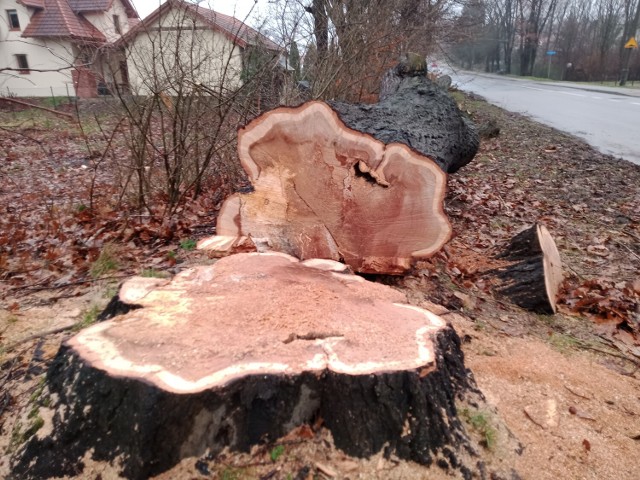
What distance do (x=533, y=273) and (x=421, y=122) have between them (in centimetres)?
173

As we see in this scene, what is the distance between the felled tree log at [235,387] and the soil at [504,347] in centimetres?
7

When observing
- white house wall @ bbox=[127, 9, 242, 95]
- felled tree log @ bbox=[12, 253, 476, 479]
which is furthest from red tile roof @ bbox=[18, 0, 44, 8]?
felled tree log @ bbox=[12, 253, 476, 479]

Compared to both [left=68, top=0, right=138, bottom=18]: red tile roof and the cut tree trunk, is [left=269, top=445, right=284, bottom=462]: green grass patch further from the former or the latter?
[left=68, top=0, right=138, bottom=18]: red tile roof

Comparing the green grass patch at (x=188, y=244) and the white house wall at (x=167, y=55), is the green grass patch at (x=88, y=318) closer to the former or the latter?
the green grass patch at (x=188, y=244)

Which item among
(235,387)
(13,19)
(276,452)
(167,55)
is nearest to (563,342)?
(276,452)

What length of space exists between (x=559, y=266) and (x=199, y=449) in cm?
304

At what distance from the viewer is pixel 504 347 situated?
2.50 metres

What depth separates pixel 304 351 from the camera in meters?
1.59

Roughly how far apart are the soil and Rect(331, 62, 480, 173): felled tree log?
791 mm

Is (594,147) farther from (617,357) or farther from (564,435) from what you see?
(564,435)

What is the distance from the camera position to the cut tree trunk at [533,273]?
9.82 ft

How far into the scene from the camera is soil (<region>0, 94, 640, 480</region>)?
1.54m

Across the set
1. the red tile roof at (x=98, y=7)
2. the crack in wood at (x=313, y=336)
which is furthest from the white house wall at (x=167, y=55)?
the crack in wood at (x=313, y=336)

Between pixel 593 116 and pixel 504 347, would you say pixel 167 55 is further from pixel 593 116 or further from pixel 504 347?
pixel 593 116
